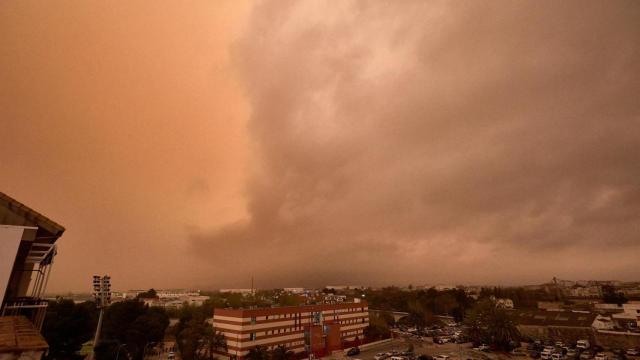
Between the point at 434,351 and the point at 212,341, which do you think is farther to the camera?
the point at 434,351

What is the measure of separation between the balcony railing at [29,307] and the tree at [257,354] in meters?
39.5

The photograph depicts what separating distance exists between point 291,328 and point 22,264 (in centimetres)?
Answer: 4749

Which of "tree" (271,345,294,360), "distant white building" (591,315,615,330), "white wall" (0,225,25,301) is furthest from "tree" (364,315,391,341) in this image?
"white wall" (0,225,25,301)

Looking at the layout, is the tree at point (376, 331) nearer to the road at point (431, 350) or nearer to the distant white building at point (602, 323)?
the road at point (431, 350)

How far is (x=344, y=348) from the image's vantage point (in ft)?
202

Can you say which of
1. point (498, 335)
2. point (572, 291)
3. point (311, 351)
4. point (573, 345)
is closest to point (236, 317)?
point (311, 351)

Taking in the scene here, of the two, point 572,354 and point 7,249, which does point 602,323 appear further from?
point 7,249

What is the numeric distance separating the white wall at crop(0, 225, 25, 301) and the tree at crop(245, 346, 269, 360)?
4256 cm

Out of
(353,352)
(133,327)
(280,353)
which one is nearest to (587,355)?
(353,352)

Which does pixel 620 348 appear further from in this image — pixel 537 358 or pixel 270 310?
pixel 270 310

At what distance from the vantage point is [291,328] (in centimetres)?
5472

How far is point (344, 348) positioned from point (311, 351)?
8805 mm

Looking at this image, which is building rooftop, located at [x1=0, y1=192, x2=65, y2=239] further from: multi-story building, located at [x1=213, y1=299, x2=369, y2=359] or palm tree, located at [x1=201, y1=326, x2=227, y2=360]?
palm tree, located at [x1=201, y1=326, x2=227, y2=360]

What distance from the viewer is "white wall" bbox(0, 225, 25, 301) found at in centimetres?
933
